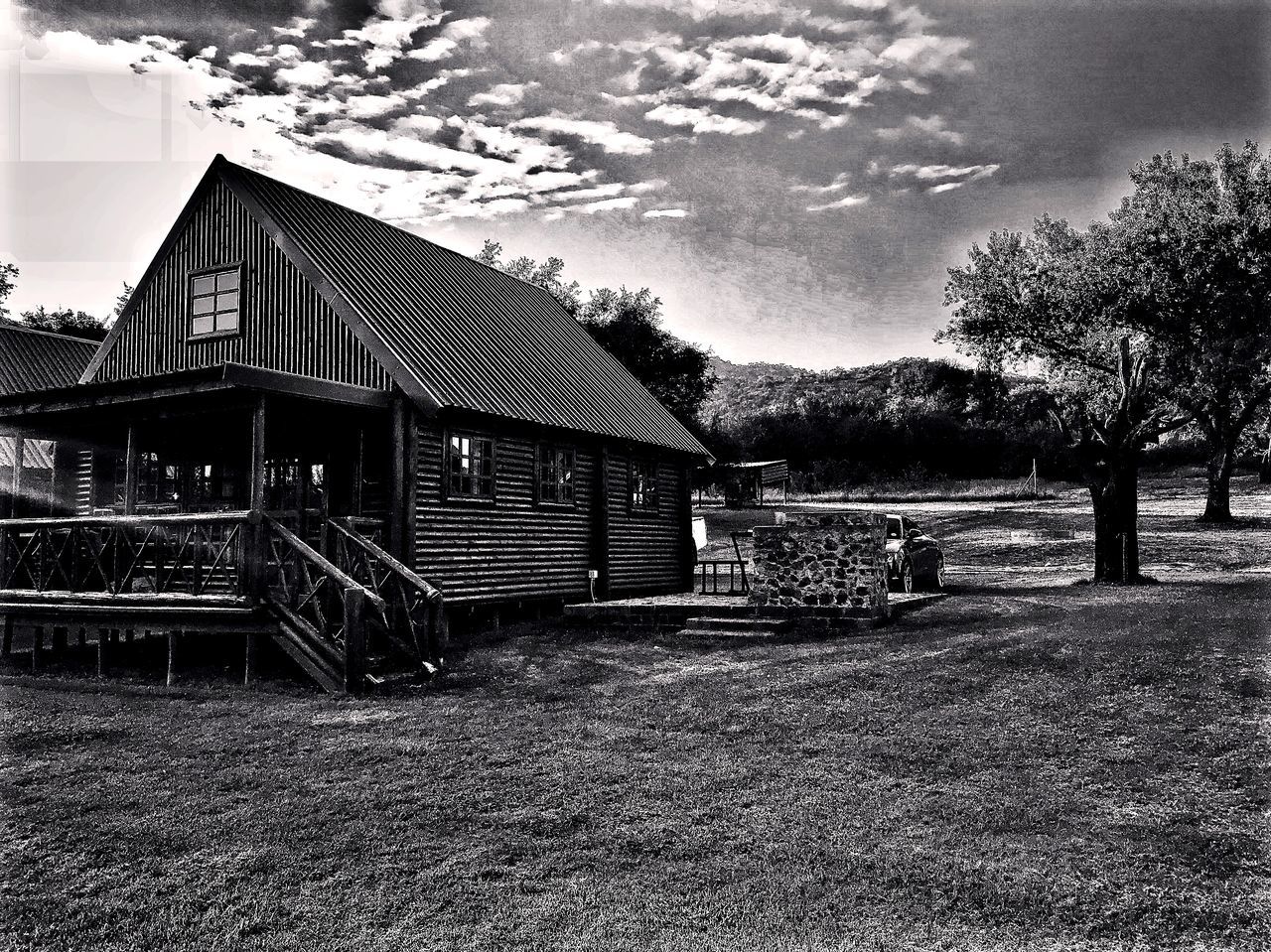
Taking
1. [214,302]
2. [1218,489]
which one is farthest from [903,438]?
[214,302]

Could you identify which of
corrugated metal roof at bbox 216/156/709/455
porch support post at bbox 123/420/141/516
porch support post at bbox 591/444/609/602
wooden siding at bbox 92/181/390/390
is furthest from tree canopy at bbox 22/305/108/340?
porch support post at bbox 123/420/141/516

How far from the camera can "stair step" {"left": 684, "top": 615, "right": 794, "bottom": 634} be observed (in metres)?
14.2

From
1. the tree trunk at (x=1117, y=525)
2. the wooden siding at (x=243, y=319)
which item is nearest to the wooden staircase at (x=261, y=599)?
the wooden siding at (x=243, y=319)

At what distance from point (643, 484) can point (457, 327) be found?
217 inches

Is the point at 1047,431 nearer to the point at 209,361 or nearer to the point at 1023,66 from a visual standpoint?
the point at 209,361

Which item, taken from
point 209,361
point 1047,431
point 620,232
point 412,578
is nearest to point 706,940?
point 620,232

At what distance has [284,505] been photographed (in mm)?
15719

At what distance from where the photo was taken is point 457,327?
57.9 ft

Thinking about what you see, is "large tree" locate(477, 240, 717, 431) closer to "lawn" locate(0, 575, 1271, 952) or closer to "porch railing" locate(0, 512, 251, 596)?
"porch railing" locate(0, 512, 251, 596)

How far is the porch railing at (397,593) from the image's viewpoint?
37.9 ft

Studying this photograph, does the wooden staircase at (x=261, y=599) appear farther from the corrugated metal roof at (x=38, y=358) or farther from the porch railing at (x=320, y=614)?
the corrugated metal roof at (x=38, y=358)

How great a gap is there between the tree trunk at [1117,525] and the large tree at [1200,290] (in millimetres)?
1960

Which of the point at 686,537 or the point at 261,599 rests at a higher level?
the point at 686,537

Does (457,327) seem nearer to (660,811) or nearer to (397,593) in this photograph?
(397,593)
